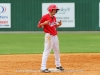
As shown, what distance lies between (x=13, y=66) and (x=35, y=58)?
2494 mm

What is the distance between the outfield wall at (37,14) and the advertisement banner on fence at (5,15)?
0.50 m

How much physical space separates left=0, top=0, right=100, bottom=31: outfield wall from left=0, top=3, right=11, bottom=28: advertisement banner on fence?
0.50 metres

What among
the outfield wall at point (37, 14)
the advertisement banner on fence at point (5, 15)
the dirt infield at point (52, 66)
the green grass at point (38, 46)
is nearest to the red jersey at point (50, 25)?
the dirt infield at point (52, 66)

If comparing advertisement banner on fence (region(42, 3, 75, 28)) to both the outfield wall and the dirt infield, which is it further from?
the dirt infield

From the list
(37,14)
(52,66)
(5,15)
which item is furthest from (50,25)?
(37,14)

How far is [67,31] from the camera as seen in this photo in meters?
34.5

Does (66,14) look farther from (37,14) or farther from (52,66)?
(52,66)

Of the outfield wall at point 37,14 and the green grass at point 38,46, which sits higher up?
the outfield wall at point 37,14

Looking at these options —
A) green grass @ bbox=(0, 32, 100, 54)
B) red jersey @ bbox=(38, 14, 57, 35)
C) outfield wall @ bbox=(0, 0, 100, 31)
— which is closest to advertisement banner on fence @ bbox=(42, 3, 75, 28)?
outfield wall @ bbox=(0, 0, 100, 31)

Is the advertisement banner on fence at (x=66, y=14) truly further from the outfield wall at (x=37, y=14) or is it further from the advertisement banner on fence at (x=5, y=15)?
the advertisement banner on fence at (x=5, y=15)

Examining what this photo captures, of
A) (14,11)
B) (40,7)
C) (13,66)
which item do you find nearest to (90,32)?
(40,7)

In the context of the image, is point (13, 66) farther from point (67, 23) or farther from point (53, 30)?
point (67, 23)

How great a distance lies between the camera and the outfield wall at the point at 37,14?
3484 centimetres

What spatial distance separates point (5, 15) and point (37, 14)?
122 inches
